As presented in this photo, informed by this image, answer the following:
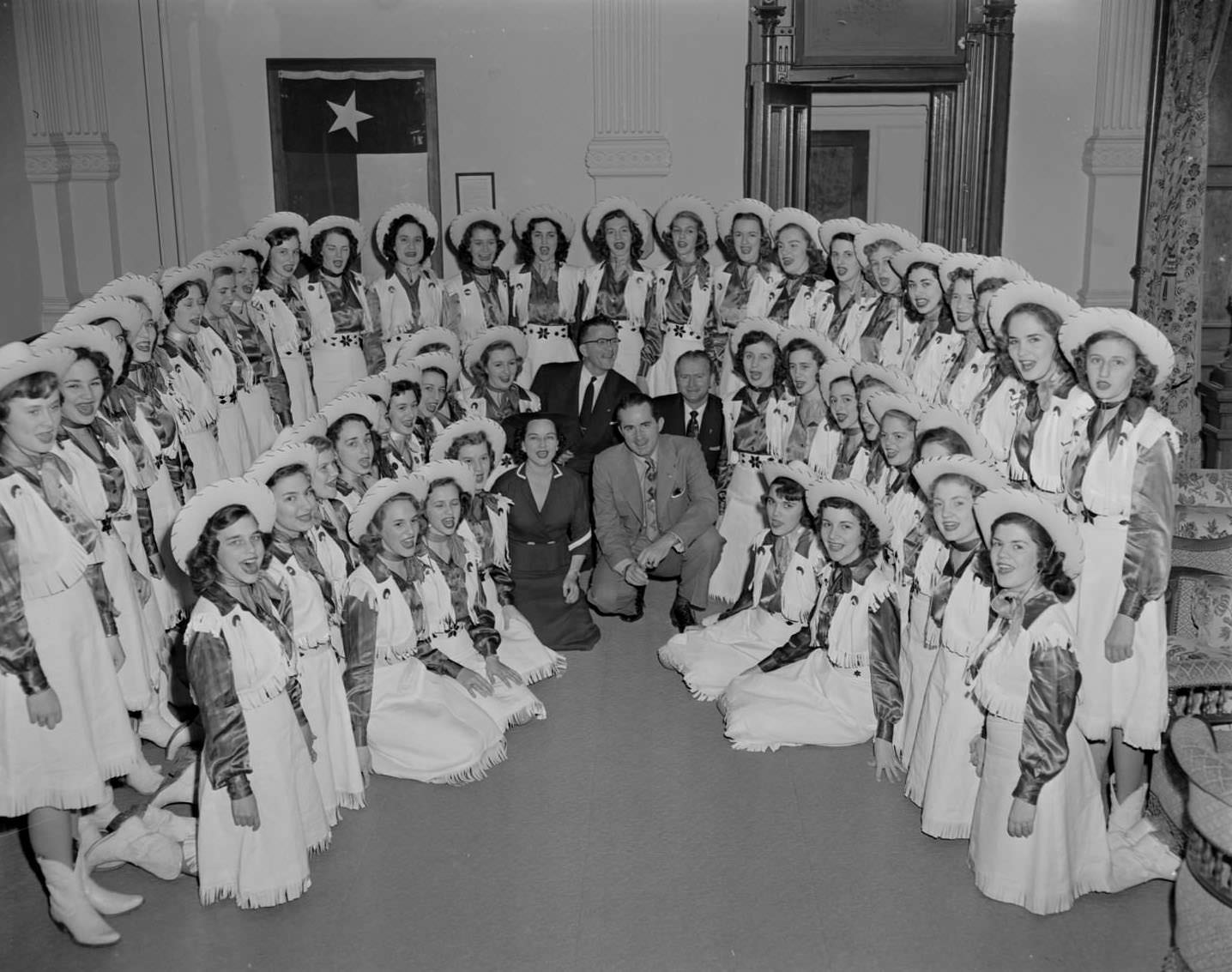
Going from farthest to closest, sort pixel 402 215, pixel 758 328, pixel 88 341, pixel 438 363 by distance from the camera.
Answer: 1. pixel 402 215
2. pixel 758 328
3. pixel 438 363
4. pixel 88 341

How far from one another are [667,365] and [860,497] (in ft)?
10.6

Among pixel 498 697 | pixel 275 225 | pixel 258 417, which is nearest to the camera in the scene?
pixel 498 697

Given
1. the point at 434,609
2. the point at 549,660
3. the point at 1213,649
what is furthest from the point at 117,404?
the point at 1213,649

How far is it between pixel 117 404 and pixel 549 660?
2.26 metres

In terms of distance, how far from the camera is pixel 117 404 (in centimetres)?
594

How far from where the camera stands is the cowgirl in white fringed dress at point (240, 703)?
4328 mm

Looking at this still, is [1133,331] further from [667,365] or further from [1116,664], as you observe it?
[667,365]

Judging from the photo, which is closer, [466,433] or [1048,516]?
[1048,516]

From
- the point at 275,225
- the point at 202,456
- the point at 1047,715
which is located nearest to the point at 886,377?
the point at 1047,715

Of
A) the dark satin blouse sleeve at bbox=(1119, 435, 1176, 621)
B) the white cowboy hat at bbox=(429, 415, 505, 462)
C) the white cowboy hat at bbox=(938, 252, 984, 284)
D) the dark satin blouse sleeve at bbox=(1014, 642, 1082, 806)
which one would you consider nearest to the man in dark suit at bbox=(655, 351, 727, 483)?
the white cowboy hat at bbox=(429, 415, 505, 462)

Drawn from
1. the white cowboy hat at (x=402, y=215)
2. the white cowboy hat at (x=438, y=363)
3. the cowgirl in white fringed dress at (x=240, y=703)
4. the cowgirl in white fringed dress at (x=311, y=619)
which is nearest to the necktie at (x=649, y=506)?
the white cowboy hat at (x=438, y=363)

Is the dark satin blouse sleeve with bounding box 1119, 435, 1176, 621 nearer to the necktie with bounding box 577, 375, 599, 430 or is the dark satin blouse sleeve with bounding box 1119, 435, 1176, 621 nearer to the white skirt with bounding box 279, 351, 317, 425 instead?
the necktie with bounding box 577, 375, 599, 430

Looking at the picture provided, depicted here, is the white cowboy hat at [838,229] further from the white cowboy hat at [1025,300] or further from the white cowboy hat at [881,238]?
the white cowboy hat at [1025,300]

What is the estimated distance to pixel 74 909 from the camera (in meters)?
4.36
